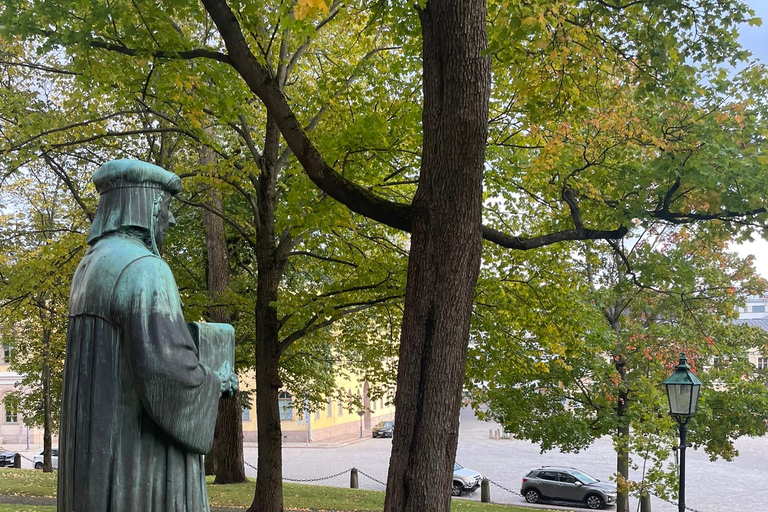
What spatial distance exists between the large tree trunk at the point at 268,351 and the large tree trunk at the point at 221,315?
2.48m

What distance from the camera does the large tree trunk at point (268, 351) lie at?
1162 centimetres

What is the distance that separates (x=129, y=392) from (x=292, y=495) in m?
14.6

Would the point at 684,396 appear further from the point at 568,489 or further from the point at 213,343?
the point at 568,489

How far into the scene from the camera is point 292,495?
16.2 m

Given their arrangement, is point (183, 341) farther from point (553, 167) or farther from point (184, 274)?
point (184, 274)

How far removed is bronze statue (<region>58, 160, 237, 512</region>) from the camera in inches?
99.2

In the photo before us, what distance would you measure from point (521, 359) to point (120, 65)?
8906 millimetres

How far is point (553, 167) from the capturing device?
10.0 metres

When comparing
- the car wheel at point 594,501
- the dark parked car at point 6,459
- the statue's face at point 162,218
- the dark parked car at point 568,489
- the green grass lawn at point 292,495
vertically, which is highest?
the statue's face at point 162,218

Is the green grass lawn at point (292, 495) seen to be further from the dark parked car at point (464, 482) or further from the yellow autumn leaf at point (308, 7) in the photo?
the yellow autumn leaf at point (308, 7)

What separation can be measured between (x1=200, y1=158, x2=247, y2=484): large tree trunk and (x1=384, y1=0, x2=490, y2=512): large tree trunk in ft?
30.3

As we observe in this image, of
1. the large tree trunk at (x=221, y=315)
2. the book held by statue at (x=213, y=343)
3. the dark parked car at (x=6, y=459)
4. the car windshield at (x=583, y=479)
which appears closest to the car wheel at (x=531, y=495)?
the car windshield at (x=583, y=479)

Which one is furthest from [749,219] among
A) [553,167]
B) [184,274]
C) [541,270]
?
[184,274]

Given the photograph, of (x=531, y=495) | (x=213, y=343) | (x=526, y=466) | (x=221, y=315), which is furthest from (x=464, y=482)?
(x=213, y=343)
